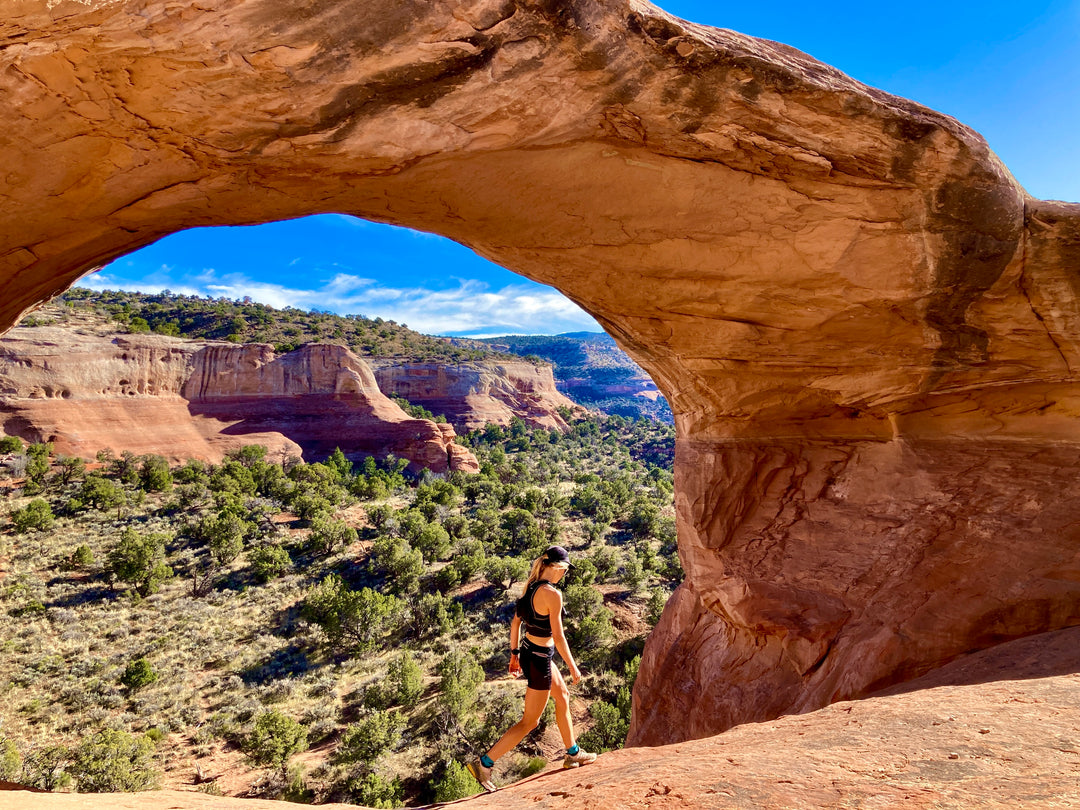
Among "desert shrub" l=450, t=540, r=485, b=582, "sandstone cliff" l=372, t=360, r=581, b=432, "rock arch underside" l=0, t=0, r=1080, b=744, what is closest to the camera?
"rock arch underside" l=0, t=0, r=1080, b=744

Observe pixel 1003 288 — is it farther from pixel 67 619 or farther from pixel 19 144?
pixel 67 619

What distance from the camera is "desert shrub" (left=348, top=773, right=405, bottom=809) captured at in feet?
40.5

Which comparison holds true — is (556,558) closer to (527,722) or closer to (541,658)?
(541,658)

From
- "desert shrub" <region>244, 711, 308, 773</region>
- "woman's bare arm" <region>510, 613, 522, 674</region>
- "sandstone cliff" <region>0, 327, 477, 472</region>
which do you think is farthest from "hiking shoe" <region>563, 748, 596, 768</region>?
"sandstone cliff" <region>0, 327, 477, 472</region>

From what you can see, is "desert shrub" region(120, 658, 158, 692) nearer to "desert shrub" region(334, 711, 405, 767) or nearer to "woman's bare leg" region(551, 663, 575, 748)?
"desert shrub" region(334, 711, 405, 767)

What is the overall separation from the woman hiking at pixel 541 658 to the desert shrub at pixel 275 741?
12.3 metres

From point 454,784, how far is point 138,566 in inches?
657

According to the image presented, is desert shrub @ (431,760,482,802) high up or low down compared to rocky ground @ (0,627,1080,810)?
down

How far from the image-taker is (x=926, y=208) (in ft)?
15.5

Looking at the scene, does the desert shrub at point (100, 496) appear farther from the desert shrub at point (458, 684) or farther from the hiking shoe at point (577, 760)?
the hiking shoe at point (577, 760)

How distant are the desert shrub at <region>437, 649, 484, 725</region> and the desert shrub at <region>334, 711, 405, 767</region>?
167 centimetres

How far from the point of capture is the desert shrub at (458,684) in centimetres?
1504

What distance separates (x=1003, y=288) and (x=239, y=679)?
21323mm

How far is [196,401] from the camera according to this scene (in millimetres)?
45062
